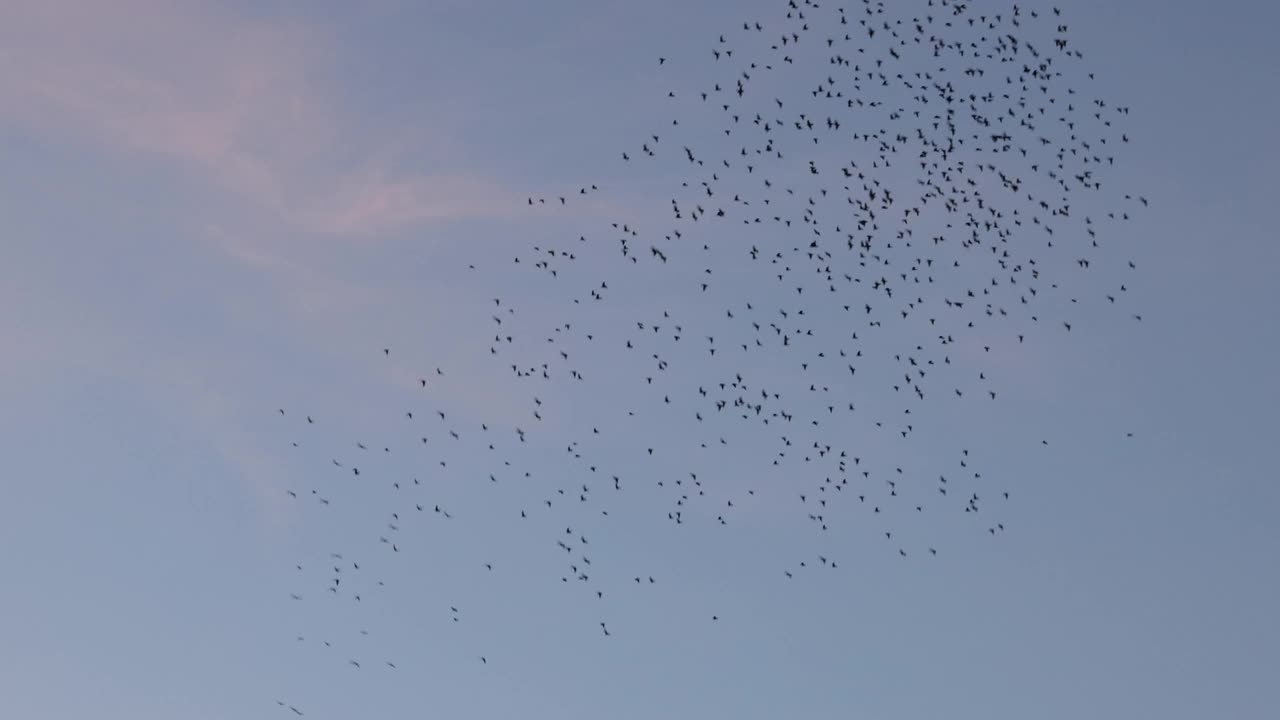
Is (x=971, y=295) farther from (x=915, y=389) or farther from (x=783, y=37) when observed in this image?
(x=783, y=37)

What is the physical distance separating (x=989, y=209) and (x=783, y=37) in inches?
406

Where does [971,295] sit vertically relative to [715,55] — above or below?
below

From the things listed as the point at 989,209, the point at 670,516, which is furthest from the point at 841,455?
the point at 989,209

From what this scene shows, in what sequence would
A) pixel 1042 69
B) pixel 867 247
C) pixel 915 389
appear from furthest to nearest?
pixel 915 389 → pixel 1042 69 → pixel 867 247

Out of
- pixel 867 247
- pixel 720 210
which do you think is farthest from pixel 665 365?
pixel 867 247

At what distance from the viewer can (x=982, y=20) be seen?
1908 inches

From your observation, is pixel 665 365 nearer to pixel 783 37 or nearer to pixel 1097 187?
pixel 783 37

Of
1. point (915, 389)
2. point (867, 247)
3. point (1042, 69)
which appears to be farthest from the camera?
point (915, 389)

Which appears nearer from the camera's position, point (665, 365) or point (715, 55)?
point (715, 55)

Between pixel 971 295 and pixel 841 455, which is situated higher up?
pixel 971 295

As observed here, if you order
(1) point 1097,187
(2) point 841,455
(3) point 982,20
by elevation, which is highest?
(3) point 982,20

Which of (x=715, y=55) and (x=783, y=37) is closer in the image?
(x=715, y=55)

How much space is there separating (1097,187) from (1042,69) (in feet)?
16.0

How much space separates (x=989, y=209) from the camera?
4625 cm
